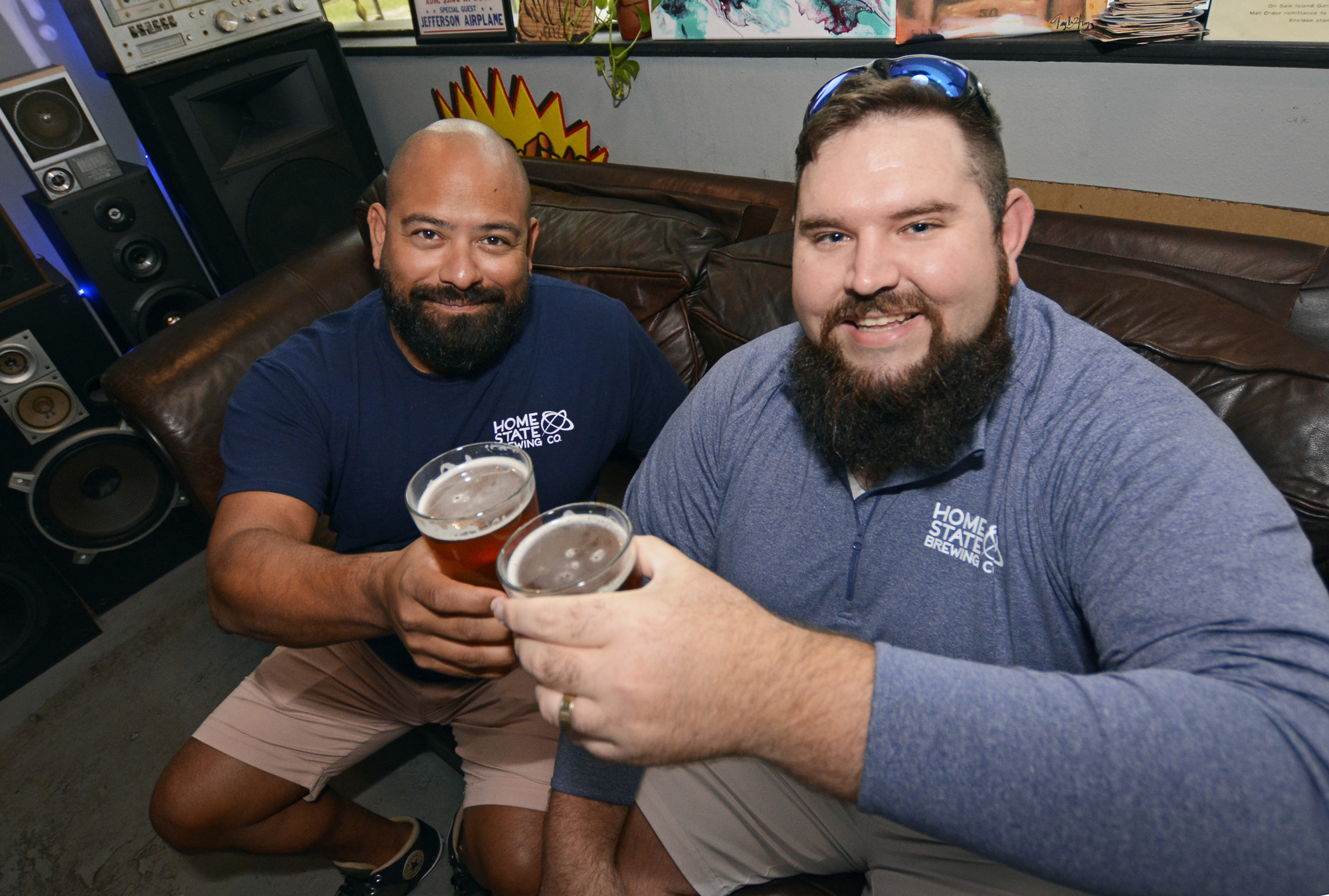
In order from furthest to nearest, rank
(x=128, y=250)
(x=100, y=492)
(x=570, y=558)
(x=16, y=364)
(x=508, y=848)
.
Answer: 1. (x=128, y=250)
2. (x=100, y=492)
3. (x=16, y=364)
4. (x=508, y=848)
5. (x=570, y=558)

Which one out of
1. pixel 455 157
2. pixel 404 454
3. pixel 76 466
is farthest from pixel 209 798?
pixel 76 466

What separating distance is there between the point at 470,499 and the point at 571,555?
0.23 m

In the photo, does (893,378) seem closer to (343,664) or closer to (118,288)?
(343,664)

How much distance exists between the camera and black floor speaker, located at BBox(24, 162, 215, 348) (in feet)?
9.14

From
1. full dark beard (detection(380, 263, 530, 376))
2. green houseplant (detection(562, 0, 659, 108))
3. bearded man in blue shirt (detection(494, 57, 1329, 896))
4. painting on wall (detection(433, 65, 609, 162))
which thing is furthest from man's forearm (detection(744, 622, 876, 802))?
painting on wall (detection(433, 65, 609, 162))

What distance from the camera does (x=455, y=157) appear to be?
1.54 meters

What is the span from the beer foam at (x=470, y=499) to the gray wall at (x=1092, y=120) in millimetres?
1769

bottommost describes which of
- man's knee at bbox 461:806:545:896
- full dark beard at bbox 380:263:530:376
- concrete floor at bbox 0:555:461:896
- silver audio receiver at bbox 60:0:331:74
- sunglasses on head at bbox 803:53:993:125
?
concrete floor at bbox 0:555:461:896

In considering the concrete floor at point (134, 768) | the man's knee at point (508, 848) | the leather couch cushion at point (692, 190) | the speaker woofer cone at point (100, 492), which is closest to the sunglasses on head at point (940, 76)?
the leather couch cushion at point (692, 190)

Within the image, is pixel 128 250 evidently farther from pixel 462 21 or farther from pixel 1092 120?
pixel 1092 120

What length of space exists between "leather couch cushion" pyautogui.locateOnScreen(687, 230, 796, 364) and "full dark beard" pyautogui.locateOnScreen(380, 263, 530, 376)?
53 cm

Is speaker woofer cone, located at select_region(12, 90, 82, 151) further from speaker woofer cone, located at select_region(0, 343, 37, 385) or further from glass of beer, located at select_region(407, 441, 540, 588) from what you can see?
glass of beer, located at select_region(407, 441, 540, 588)

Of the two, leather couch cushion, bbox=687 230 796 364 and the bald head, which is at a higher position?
the bald head

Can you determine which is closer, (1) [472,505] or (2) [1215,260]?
(1) [472,505]
